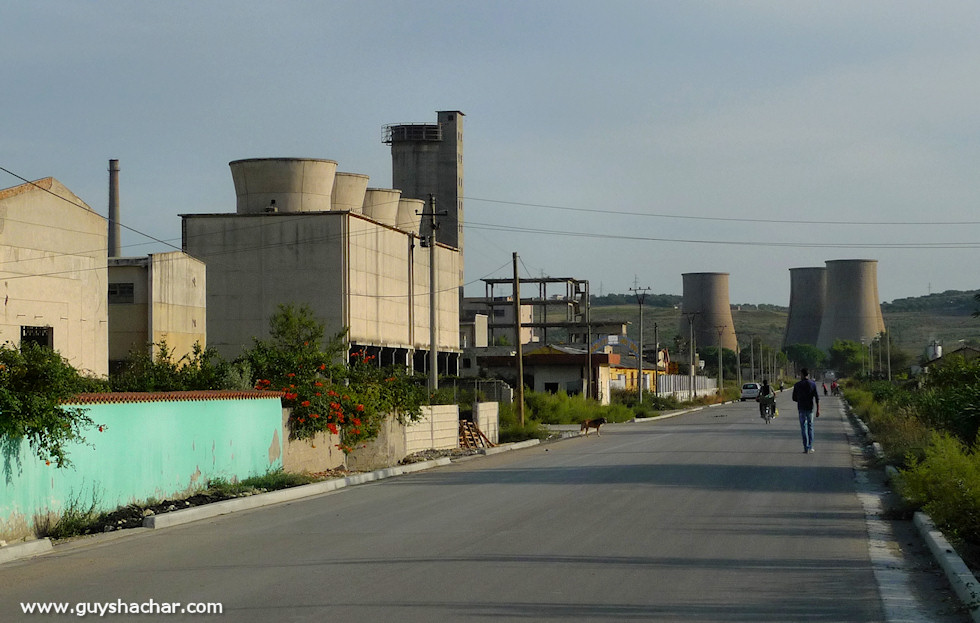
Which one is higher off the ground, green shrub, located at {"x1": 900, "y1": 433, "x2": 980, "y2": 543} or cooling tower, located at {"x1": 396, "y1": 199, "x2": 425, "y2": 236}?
cooling tower, located at {"x1": 396, "y1": 199, "x2": 425, "y2": 236}

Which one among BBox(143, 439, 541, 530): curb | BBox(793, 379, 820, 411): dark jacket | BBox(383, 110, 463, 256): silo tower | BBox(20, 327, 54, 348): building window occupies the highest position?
BBox(383, 110, 463, 256): silo tower

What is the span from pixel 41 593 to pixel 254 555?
2324mm

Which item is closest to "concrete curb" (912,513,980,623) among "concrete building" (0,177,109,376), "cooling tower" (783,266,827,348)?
"concrete building" (0,177,109,376)

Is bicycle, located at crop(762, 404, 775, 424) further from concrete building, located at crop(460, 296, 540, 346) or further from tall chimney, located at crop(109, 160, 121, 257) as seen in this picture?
concrete building, located at crop(460, 296, 540, 346)

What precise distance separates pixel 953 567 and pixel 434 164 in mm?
101454

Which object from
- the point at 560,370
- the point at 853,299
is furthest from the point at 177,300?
the point at 853,299

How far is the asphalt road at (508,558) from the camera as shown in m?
8.22

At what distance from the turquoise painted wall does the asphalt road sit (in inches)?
39.1

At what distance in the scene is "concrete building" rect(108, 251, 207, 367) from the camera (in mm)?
49625

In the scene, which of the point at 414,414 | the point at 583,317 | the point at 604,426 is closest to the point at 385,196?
the point at 604,426

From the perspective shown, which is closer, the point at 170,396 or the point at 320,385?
the point at 170,396

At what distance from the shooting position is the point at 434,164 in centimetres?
10906

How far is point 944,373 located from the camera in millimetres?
26844

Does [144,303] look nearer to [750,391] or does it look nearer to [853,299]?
[750,391]
